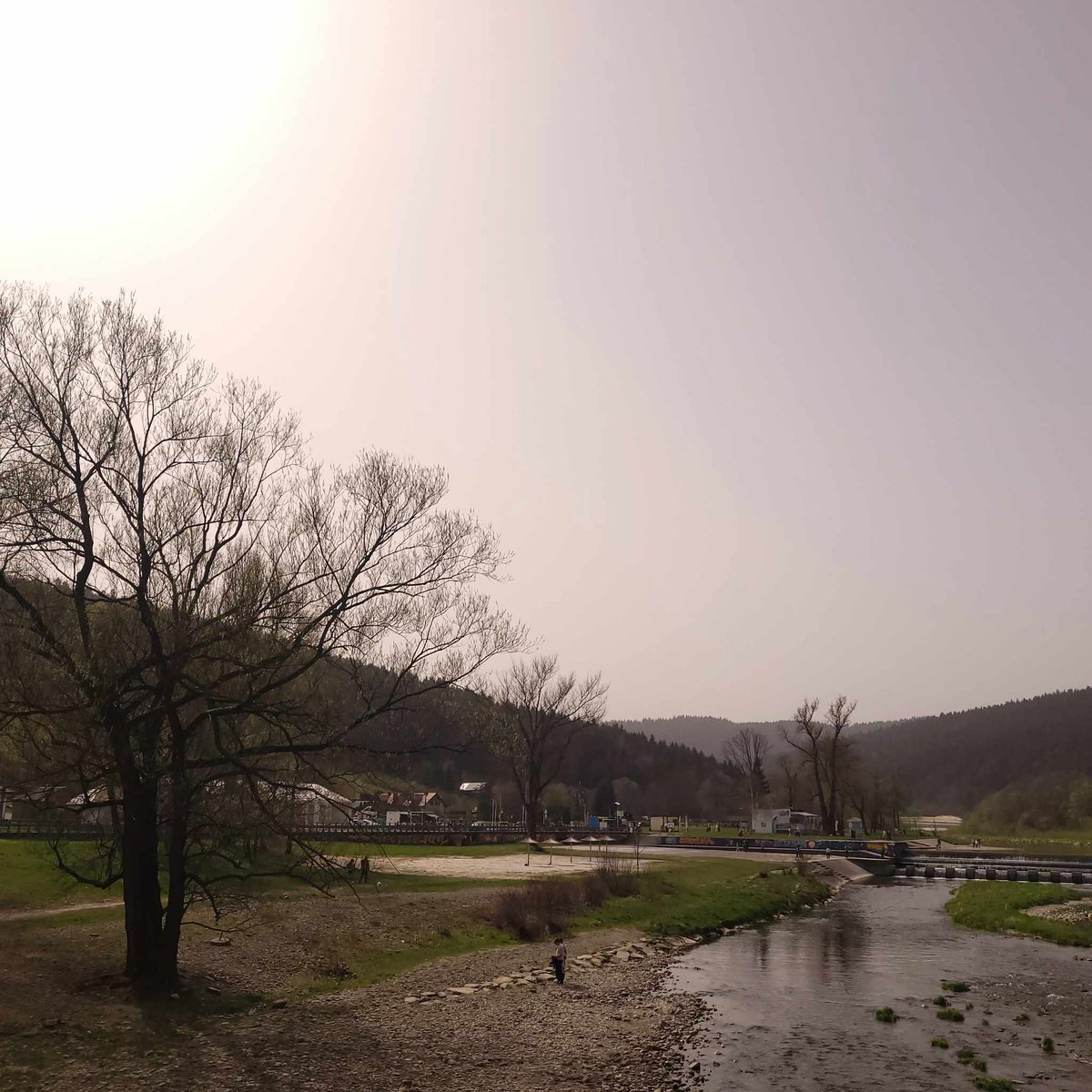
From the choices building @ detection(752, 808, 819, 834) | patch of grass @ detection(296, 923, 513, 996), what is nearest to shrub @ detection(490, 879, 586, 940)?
patch of grass @ detection(296, 923, 513, 996)

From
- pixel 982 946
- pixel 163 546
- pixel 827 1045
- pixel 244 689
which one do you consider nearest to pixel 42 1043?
pixel 244 689

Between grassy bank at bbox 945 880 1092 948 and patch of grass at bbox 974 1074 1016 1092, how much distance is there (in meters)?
22.2

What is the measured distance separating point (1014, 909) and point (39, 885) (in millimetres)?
43083

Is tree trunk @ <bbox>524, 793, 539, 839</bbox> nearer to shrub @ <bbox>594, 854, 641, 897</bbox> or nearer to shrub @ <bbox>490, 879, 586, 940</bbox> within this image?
shrub @ <bbox>594, 854, 641, 897</bbox>

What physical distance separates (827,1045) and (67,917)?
22.3 m

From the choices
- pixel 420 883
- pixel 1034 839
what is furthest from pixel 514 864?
pixel 1034 839

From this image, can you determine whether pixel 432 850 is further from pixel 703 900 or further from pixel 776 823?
pixel 776 823

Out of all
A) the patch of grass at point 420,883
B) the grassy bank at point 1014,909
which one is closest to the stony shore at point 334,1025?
the patch of grass at point 420,883

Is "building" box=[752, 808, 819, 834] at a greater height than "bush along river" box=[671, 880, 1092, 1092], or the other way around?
"building" box=[752, 808, 819, 834]

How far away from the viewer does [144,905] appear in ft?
67.5

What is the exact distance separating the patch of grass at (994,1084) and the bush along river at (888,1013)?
3 cm

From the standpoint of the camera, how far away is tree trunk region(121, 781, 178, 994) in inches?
793

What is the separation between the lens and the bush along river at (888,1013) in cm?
1883

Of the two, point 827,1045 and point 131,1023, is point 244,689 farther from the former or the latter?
point 827,1045
